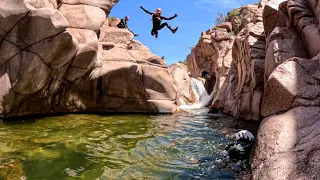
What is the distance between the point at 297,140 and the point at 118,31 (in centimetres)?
1484

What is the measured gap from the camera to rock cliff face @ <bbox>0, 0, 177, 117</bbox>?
10.4 meters

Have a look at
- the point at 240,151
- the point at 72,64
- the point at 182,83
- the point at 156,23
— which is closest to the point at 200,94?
the point at 182,83

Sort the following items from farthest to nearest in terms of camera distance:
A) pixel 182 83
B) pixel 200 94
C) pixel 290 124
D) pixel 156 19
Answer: pixel 200 94 → pixel 182 83 → pixel 156 19 → pixel 290 124

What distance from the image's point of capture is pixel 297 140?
465cm

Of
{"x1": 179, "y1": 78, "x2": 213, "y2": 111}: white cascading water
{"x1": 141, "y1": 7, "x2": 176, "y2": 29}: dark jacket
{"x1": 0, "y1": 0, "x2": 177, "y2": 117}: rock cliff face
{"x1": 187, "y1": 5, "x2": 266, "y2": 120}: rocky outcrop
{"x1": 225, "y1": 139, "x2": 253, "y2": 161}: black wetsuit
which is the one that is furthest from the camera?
{"x1": 179, "y1": 78, "x2": 213, "y2": 111}: white cascading water

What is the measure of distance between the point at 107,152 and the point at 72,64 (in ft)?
23.9

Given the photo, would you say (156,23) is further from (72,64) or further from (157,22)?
(72,64)

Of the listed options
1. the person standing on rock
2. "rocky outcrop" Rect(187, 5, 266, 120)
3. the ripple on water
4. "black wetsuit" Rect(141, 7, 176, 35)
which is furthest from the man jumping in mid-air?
the person standing on rock

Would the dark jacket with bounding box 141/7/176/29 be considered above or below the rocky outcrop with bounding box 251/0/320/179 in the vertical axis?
above

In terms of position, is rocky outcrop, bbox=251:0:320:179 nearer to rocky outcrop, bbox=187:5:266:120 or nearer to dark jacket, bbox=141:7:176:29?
rocky outcrop, bbox=187:5:266:120

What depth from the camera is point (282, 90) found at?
570 cm

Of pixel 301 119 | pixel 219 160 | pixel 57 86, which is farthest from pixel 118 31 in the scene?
pixel 301 119

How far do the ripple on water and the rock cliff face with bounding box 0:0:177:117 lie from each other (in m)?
1.80

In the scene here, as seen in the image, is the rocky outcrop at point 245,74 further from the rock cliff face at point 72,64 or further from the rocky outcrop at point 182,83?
the rock cliff face at point 72,64
